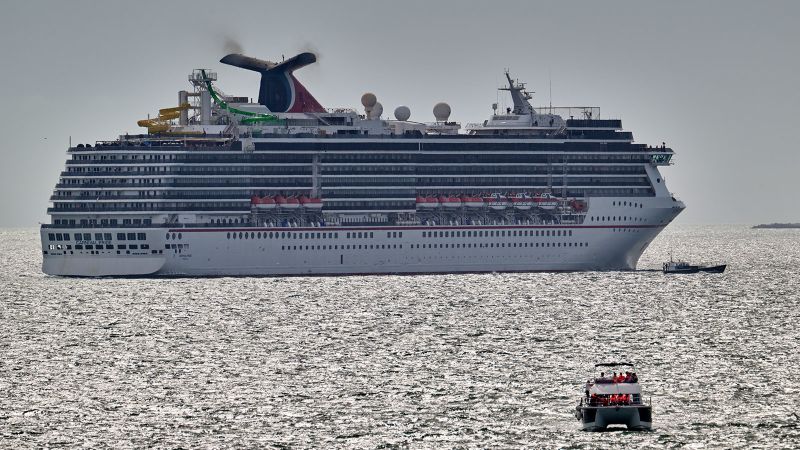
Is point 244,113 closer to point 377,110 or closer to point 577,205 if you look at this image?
point 377,110

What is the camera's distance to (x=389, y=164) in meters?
141

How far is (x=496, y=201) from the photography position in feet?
458

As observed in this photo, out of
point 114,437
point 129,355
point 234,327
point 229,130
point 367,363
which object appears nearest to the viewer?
point 114,437

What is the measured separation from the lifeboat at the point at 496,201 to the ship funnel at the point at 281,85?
17942 millimetres

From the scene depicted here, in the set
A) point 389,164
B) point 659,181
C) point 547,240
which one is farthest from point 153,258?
point 659,181

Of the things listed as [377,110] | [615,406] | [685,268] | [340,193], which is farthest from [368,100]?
[615,406]

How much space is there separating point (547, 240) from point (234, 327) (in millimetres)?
45599

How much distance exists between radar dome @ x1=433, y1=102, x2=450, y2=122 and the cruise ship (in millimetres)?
4175

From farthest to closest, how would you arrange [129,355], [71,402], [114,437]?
[129,355]
[71,402]
[114,437]

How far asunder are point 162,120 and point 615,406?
8996 cm

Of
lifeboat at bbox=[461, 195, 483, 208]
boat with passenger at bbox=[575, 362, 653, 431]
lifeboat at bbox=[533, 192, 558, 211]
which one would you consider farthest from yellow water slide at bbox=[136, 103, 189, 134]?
boat with passenger at bbox=[575, 362, 653, 431]

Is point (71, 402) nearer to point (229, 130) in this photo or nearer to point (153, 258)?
point (153, 258)

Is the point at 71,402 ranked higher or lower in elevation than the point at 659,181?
lower

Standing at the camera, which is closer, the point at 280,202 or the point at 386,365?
the point at 386,365
